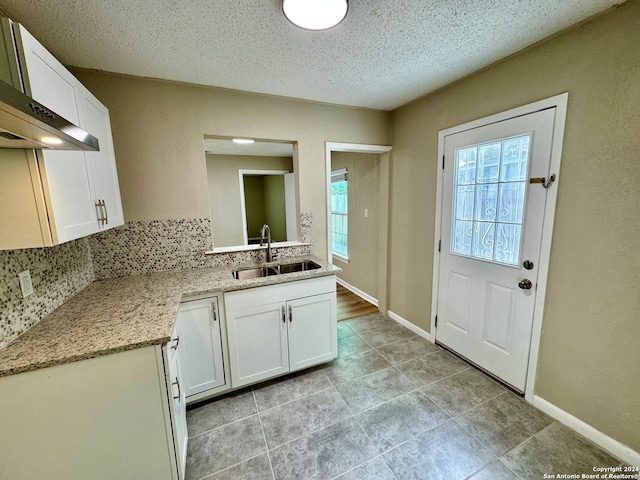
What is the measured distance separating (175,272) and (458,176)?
250 cm

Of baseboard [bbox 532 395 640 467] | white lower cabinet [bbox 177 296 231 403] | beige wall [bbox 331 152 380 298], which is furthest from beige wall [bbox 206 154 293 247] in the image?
baseboard [bbox 532 395 640 467]

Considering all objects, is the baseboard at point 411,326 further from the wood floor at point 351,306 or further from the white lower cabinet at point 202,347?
the white lower cabinet at point 202,347

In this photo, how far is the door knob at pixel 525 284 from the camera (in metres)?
1.75

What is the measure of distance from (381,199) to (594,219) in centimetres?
184

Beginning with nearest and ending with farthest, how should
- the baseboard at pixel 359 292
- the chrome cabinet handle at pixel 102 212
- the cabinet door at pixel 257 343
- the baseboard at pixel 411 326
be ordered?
the chrome cabinet handle at pixel 102 212 → the cabinet door at pixel 257 343 → the baseboard at pixel 411 326 → the baseboard at pixel 359 292

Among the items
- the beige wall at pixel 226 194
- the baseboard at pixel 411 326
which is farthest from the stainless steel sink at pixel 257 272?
the beige wall at pixel 226 194

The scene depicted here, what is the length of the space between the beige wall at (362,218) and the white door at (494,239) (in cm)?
112

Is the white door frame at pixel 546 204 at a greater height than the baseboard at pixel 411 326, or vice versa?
the white door frame at pixel 546 204

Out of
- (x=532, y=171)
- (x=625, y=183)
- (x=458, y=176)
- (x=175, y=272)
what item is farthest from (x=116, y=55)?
(x=625, y=183)

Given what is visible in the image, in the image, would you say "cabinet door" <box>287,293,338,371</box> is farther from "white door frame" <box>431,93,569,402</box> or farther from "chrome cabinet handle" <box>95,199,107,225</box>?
"white door frame" <box>431,93,569,402</box>

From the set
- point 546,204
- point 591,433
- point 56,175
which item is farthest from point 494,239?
point 56,175

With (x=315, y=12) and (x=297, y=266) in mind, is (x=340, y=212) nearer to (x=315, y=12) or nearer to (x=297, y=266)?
(x=297, y=266)

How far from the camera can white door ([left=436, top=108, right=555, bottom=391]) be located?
5.60 ft

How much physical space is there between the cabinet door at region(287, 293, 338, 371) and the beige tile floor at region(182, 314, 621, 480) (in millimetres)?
154
